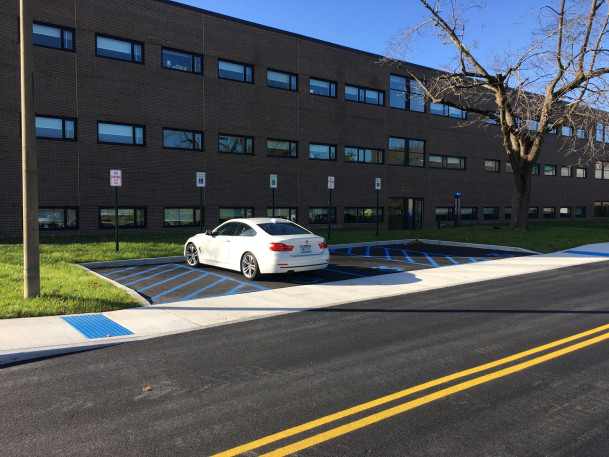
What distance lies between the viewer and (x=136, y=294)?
878cm

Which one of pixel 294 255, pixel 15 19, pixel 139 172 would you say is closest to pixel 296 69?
pixel 139 172

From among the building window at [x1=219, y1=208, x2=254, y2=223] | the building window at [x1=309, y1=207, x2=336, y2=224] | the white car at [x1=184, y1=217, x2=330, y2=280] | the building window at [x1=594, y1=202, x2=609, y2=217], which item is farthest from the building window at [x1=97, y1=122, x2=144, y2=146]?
the building window at [x1=594, y1=202, x2=609, y2=217]

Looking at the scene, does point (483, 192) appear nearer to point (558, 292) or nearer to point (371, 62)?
point (371, 62)

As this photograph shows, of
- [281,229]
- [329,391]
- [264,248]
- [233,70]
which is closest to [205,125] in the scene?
[233,70]

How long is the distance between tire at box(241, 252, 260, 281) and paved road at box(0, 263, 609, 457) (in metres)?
3.47

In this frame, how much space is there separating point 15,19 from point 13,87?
2.66 m

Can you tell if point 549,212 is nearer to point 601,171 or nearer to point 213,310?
point 601,171

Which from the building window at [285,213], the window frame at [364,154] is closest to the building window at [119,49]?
the building window at [285,213]

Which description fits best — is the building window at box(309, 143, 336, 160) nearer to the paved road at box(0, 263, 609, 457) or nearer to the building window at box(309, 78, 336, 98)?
the building window at box(309, 78, 336, 98)

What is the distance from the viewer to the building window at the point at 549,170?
4088 centimetres

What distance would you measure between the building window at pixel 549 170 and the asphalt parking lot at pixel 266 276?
Answer: 28.2 meters

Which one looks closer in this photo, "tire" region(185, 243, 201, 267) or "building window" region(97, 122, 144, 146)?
"tire" region(185, 243, 201, 267)

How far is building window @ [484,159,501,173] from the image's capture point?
35.8 m

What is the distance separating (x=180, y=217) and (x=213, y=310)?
14951 millimetres
